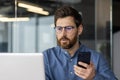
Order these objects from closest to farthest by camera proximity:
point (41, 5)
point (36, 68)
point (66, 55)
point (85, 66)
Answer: point (36, 68)
point (85, 66)
point (66, 55)
point (41, 5)

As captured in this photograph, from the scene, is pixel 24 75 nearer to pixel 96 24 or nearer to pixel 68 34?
pixel 68 34

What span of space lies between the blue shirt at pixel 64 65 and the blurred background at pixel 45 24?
4358 millimetres

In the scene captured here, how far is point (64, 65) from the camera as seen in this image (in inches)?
77.5

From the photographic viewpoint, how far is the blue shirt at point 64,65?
6.24 ft

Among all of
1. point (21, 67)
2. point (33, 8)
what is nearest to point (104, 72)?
point (21, 67)

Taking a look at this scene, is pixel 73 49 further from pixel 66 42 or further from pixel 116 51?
pixel 116 51

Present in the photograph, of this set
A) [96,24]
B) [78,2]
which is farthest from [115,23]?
[78,2]

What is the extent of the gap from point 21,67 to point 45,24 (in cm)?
503

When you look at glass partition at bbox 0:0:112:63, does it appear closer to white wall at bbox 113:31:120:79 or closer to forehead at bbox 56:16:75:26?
white wall at bbox 113:31:120:79

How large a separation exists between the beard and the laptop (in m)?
0.47

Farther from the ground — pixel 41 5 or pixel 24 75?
pixel 41 5

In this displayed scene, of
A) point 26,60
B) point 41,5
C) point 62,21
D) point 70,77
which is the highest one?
point 41,5

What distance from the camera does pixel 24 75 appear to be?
1395 millimetres

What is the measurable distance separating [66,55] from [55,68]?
0.10 meters
